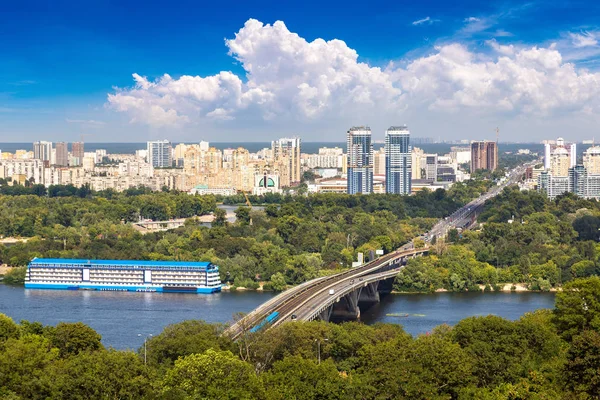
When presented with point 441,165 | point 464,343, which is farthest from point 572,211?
point 441,165

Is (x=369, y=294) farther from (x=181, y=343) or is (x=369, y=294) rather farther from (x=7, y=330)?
(x=7, y=330)

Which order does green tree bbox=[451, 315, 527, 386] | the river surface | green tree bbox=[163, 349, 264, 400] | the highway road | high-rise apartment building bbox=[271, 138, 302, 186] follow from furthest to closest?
high-rise apartment building bbox=[271, 138, 302, 186], the river surface, the highway road, green tree bbox=[451, 315, 527, 386], green tree bbox=[163, 349, 264, 400]

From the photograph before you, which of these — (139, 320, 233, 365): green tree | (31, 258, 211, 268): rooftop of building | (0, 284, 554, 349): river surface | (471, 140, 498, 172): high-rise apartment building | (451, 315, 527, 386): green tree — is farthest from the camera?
(471, 140, 498, 172): high-rise apartment building

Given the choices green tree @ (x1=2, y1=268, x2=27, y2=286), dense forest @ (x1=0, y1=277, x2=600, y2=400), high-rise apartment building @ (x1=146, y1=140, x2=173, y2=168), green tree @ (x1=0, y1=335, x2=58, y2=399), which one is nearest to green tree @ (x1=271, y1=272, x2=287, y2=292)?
green tree @ (x1=2, y1=268, x2=27, y2=286)

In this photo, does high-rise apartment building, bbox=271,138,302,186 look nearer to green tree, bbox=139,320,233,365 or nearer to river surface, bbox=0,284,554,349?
river surface, bbox=0,284,554,349

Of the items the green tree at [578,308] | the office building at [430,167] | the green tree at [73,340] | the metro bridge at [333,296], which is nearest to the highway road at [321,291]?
the metro bridge at [333,296]

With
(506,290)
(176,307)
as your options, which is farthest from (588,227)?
(176,307)

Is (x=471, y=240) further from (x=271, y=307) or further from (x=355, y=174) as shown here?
(x=355, y=174)
